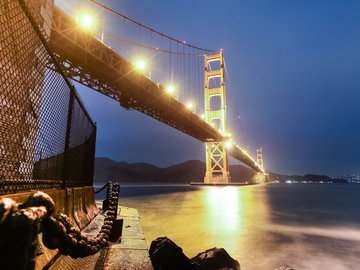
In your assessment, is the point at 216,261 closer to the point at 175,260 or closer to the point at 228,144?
the point at 175,260

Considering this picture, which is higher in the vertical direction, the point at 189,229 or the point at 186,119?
the point at 186,119

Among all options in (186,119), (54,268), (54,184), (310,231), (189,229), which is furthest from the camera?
(186,119)

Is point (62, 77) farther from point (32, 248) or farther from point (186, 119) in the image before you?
point (186, 119)

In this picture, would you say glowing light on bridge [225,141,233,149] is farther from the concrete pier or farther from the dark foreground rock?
the concrete pier

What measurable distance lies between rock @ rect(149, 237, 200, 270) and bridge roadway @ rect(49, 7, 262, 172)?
10.6 m

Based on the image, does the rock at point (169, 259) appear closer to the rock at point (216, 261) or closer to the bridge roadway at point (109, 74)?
the rock at point (216, 261)

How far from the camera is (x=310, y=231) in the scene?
474 inches

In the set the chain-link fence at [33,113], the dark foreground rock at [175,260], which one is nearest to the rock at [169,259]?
the dark foreground rock at [175,260]

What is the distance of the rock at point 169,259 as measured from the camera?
4059 mm

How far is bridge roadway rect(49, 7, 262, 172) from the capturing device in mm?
18062

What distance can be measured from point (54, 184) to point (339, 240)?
37.3 feet

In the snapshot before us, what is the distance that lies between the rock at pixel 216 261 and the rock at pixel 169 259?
867 mm

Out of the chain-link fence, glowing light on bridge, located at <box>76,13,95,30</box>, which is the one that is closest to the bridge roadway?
glowing light on bridge, located at <box>76,13,95,30</box>

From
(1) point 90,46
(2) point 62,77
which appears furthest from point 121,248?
(1) point 90,46
